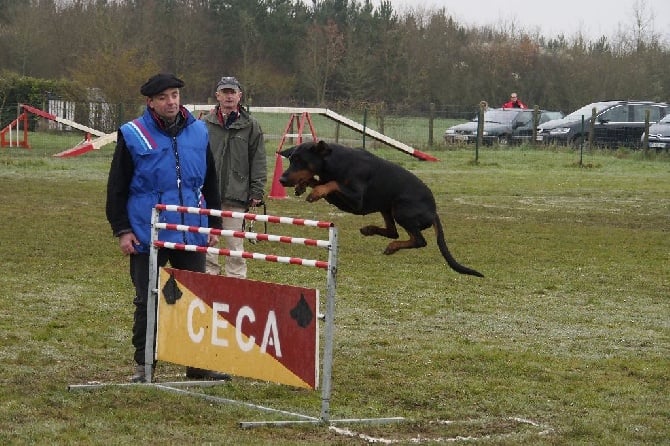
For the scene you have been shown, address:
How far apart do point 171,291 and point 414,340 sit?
2.60 metres

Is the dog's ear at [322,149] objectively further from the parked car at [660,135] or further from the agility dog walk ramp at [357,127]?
the parked car at [660,135]

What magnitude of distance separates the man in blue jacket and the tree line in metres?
36.9

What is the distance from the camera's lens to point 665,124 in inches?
1387

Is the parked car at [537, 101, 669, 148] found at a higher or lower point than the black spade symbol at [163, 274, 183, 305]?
higher

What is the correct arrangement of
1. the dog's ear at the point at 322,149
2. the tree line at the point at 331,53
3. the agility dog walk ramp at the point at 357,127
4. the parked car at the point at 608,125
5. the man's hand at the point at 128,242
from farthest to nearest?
1. the tree line at the point at 331,53
2. the parked car at the point at 608,125
3. the agility dog walk ramp at the point at 357,127
4. the man's hand at the point at 128,242
5. the dog's ear at the point at 322,149

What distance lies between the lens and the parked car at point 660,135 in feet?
114

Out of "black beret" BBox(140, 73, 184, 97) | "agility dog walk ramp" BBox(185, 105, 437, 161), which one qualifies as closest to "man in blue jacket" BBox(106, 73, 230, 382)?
"black beret" BBox(140, 73, 184, 97)

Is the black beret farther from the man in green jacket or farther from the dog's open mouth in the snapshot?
the man in green jacket

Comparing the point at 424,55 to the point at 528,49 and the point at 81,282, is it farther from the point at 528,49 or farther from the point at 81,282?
the point at 81,282

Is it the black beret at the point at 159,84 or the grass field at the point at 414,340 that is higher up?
the black beret at the point at 159,84

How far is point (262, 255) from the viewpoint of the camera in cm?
689

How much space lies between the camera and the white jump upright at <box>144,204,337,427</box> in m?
6.51

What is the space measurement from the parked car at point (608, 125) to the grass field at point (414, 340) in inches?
656

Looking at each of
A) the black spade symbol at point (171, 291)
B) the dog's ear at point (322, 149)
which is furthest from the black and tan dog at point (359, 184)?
the black spade symbol at point (171, 291)
